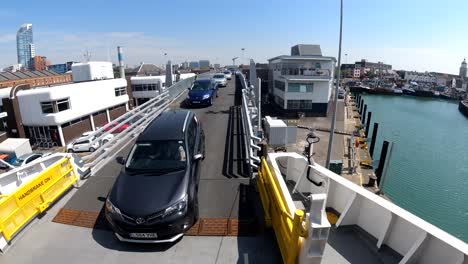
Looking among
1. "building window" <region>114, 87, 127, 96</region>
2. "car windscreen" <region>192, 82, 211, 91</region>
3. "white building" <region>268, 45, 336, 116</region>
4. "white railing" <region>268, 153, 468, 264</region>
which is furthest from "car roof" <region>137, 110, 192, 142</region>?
"white building" <region>268, 45, 336, 116</region>

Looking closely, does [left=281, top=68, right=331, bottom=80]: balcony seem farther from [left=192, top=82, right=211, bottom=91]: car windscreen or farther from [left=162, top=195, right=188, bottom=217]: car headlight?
[left=162, top=195, right=188, bottom=217]: car headlight

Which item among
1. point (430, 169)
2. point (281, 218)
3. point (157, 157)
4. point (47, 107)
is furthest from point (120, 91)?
point (430, 169)

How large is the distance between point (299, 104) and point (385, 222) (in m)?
42.2

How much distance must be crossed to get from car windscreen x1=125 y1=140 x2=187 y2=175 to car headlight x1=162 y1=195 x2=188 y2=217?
34.6 inches

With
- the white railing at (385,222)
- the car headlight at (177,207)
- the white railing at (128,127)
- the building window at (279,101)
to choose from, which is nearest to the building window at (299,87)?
the building window at (279,101)

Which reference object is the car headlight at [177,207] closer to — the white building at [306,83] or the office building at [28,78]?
the white building at [306,83]

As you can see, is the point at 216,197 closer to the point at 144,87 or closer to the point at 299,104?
the point at 299,104

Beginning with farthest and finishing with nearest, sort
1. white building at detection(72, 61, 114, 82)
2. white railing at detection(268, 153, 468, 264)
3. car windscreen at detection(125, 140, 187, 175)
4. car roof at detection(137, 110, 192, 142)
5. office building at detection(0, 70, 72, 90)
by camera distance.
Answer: office building at detection(0, 70, 72, 90), white building at detection(72, 61, 114, 82), car roof at detection(137, 110, 192, 142), car windscreen at detection(125, 140, 187, 175), white railing at detection(268, 153, 468, 264)

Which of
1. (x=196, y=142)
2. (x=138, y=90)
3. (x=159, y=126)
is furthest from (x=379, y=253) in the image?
(x=138, y=90)

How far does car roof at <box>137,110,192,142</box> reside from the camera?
6.38 meters

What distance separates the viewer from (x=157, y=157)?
5930mm

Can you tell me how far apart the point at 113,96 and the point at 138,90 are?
30.1 ft

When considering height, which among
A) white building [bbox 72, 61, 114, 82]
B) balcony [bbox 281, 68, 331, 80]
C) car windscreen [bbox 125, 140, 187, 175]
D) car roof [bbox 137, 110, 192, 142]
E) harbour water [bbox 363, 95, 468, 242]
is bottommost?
harbour water [bbox 363, 95, 468, 242]

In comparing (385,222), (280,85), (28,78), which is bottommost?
(385,222)
